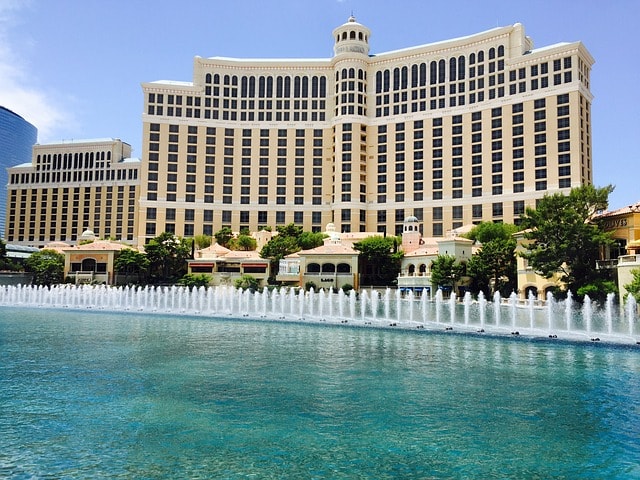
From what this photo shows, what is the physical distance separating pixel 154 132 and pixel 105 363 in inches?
3731

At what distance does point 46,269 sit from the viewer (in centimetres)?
8000

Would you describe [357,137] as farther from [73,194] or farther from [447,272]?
[73,194]

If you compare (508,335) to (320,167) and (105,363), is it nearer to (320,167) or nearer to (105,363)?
(105,363)

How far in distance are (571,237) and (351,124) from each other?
64.1 m

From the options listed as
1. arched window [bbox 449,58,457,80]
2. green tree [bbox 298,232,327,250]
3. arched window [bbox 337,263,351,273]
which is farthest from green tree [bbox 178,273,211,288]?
arched window [bbox 449,58,457,80]

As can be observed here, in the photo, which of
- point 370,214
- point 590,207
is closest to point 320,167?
point 370,214

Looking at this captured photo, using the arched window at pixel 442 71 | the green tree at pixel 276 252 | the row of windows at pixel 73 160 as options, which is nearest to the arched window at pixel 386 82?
the arched window at pixel 442 71

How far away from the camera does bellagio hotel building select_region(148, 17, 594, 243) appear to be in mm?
93875

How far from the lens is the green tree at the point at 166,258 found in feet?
268

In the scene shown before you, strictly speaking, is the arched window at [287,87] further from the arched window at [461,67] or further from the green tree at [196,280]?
the green tree at [196,280]

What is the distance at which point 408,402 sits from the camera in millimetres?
15844

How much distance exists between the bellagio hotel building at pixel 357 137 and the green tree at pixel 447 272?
3057 centimetres

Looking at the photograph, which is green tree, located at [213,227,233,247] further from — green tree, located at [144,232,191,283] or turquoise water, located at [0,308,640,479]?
turquoise water, located at [0,308,640,479]

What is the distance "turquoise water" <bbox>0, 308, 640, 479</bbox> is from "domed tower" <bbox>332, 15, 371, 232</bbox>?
78.2 metres
